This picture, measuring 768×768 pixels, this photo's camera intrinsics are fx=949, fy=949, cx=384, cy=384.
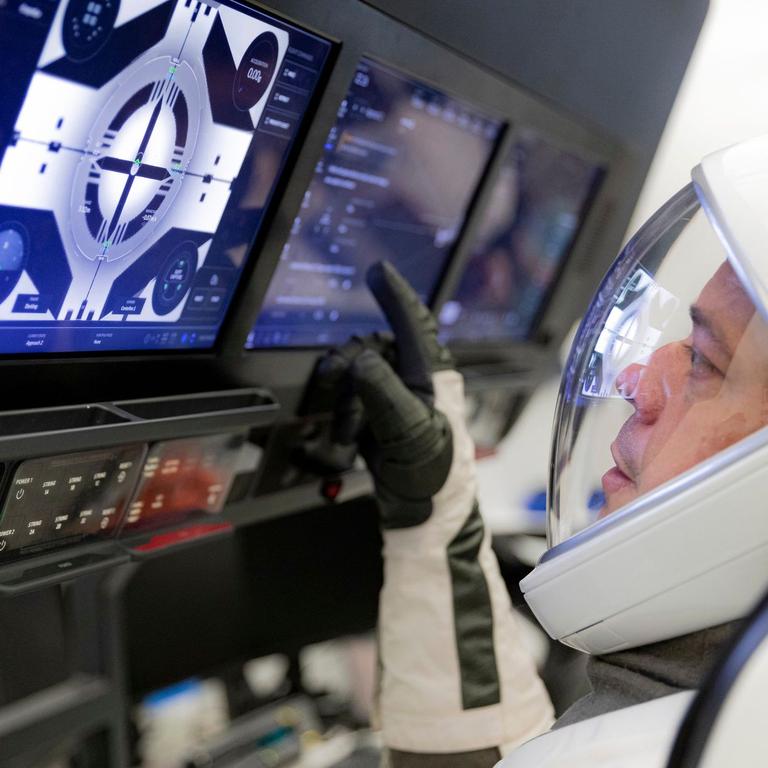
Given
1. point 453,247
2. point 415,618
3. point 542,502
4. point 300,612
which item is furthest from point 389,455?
point 542,502

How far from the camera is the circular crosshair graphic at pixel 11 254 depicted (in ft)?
3.15

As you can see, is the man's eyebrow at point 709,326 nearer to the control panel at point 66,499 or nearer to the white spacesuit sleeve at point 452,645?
the white spacesuit sleeve at point 452,645

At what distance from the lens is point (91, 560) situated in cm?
114

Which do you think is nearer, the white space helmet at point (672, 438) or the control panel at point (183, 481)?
the white space helmet at point (672, 438)

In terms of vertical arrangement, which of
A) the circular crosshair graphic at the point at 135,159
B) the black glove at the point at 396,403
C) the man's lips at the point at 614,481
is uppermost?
the circular crosshair graphic at the point at 135,159

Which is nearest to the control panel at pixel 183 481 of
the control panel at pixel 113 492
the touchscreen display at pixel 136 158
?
the control panel at pixel 113 492

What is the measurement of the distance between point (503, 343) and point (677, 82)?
2.22 feet

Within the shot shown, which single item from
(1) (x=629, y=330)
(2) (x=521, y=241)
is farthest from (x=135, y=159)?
(2) (x=521, y=241)

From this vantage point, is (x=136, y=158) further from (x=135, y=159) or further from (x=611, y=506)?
(x=611, y=506)

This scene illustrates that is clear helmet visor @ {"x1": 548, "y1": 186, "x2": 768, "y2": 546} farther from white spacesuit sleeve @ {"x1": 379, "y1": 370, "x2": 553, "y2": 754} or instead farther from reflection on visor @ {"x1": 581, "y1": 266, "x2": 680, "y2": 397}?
white spacesuit sleeve @ {"x1": 379, "y1": 370, "x2": 553, "y2": 754}

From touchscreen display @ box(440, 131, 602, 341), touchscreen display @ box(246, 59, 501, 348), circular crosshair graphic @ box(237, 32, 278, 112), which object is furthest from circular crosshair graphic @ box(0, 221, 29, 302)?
touchscreen display @ box(440, 131, 602, 341)

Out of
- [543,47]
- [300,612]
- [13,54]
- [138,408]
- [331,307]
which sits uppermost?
[543,47]

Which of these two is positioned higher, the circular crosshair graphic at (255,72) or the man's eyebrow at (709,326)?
the circular crosshair graphic at (255,72)

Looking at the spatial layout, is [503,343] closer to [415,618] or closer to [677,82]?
[677,82]
